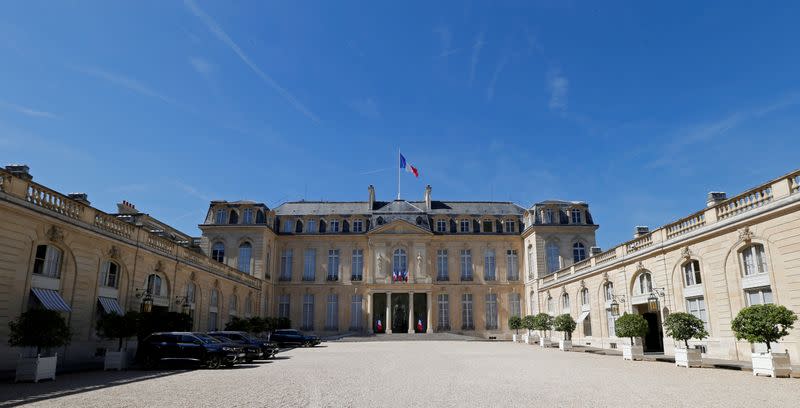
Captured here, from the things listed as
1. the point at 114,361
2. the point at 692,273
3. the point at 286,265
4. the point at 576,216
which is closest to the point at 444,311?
the point at 576,216

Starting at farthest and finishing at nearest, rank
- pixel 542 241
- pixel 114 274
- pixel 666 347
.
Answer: pixel 542 241 → pixel 666 347 → pixel 114 274

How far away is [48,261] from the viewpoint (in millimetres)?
16922

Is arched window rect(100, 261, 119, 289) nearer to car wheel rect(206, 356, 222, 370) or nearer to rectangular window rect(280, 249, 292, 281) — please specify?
car wheel rect(206, 356, 222, 370)

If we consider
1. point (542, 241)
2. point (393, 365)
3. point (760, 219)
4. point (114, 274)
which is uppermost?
point (542, 241)

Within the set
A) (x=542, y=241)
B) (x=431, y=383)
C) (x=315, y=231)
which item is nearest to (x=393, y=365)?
(x=431, y=383)

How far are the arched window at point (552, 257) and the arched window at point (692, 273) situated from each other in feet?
73.3

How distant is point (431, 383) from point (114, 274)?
578 inches

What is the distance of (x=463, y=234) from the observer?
4784cm

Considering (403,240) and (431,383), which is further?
(403,240)

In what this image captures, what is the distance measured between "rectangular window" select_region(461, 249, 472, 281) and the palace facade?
9cm

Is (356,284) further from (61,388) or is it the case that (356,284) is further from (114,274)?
(61,388)

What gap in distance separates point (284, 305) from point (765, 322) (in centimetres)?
3929

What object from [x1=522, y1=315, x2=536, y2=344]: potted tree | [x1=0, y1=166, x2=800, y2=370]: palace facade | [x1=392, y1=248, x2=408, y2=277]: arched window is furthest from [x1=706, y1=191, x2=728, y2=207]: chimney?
[x1=392, y1=248, x2=408, y2=277]: arched window

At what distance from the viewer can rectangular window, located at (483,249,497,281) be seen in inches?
1869
